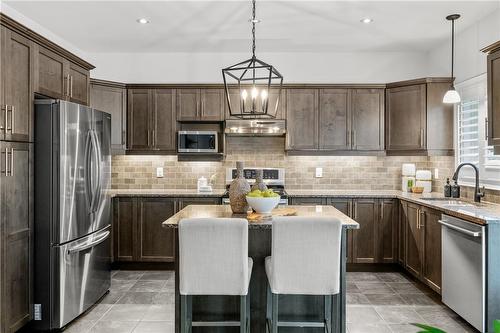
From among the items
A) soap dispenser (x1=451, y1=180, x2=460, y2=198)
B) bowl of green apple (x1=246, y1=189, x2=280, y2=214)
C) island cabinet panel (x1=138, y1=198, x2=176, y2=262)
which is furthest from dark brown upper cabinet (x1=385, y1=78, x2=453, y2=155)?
island cabinet panel (x1=138, y1=198, x2=176, y2=262)

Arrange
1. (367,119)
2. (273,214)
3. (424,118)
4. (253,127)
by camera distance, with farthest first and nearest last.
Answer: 1. (367,119)
2. (253,127)
3. (424,118)
4. (273,214)

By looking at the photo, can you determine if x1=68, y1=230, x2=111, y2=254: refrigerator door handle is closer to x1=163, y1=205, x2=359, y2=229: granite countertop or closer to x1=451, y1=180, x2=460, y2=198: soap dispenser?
x1=163, y1=205, x2=359, y2=229: granite countertop

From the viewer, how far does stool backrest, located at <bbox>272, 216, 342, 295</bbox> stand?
7.50ft

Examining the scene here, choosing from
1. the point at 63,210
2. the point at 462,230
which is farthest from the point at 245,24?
the point at 462,230

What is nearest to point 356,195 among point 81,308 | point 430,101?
point 430,101

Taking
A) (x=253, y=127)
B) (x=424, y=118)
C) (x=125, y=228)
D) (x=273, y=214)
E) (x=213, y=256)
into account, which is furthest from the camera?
(x=253, y=127)

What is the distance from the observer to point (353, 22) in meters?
4.07

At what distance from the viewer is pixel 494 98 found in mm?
3111

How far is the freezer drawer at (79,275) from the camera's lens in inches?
118

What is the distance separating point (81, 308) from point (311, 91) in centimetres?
358

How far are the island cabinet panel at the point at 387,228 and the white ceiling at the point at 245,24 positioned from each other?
203 cm

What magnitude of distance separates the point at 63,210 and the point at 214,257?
4.81 feet

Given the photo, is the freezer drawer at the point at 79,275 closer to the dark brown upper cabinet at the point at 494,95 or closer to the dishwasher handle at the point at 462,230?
the dishwasher handle at the point at 462,230

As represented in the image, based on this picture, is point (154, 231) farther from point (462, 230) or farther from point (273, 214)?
point (462, 230)
